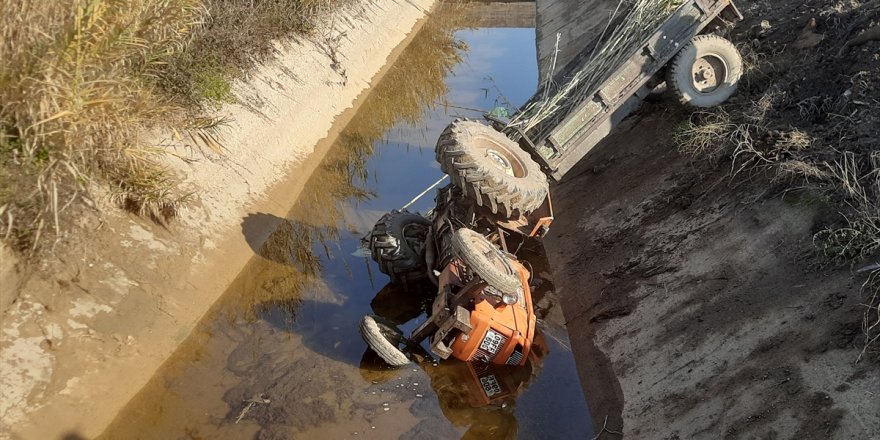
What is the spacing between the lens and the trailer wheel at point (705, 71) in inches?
332

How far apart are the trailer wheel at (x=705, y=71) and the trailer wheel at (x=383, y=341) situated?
194 inches

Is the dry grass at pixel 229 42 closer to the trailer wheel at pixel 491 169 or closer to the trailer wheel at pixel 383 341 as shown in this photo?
the trailer wheel at pixel 491 169

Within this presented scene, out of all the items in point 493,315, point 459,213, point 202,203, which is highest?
point 202,203

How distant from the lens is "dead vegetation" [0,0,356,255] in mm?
5645

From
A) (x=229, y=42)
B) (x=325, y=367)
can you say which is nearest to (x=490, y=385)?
(x=325, y=367)

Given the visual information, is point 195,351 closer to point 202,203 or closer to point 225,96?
point 202,203

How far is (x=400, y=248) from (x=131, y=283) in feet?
9.02

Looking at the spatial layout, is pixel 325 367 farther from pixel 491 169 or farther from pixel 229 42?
pixel 229 42

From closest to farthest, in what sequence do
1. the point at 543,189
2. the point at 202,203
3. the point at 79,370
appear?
the point at 79,370
the point at 543,189
the point at 202,203

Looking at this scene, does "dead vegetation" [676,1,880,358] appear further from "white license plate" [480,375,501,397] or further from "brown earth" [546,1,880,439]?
"white license plate" [480,375,501,397]

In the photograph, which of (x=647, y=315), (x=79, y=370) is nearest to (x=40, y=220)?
(x=79, y=370)

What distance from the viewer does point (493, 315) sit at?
616cm

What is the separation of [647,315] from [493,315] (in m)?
1.81

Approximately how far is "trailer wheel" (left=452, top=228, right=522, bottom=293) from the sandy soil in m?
2.86
